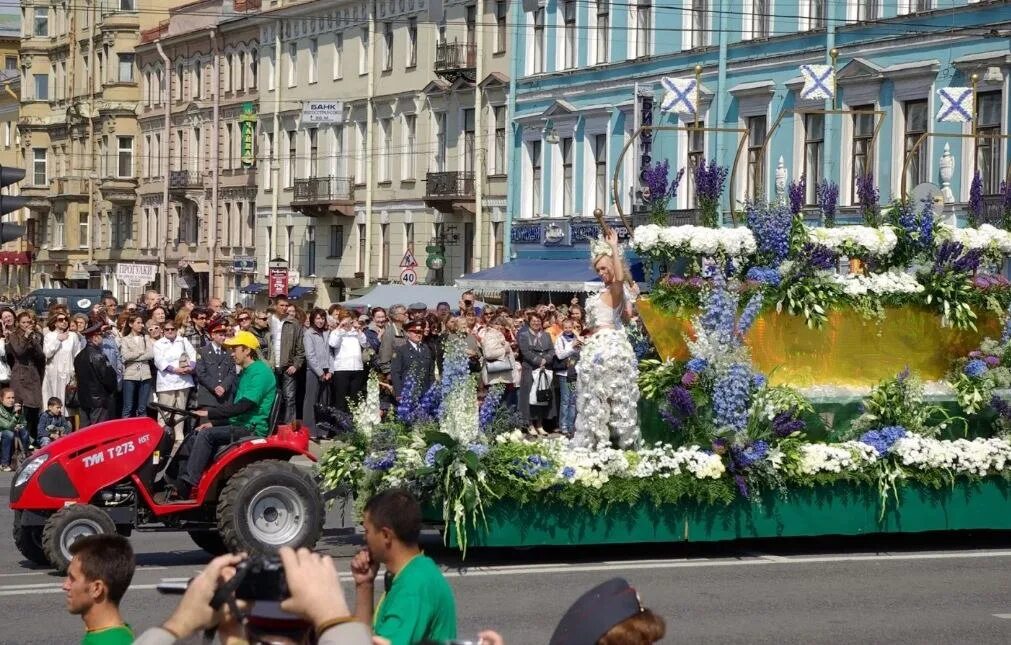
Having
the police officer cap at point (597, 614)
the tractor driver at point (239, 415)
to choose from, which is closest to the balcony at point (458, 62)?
the tractor driver at point (239, 415)

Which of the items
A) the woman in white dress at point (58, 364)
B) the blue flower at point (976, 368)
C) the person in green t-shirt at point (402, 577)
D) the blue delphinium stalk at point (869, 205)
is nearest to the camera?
the person in green t-shirt at point (402, 577)

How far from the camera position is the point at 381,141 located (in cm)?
5491

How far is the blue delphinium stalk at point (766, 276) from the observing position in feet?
44.6

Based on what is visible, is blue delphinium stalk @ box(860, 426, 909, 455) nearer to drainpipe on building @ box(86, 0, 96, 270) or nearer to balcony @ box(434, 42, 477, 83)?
balcony @ box(434, 42, 477, 83)

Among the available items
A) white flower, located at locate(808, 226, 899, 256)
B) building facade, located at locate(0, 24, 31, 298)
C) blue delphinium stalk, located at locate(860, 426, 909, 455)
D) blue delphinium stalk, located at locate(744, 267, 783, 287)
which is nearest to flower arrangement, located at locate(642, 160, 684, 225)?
blue delphinium stalk, located at locate(744, 267, 783, 287)

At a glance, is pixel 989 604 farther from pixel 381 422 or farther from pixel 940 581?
pixel 381 422

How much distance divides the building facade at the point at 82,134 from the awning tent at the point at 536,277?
32.7m

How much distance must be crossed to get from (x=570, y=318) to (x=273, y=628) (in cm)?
2017

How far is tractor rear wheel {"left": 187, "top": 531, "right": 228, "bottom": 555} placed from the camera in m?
13.7

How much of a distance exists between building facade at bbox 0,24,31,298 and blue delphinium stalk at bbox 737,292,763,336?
249 ft

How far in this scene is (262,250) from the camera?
63.4 meters

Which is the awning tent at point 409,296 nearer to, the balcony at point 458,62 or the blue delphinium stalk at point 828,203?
the balcony at point 458,62

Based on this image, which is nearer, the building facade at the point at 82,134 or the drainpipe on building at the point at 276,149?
the drainpipe on building at the point at 276,149

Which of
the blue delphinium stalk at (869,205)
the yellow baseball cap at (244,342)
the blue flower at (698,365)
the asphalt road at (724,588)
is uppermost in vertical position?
the blue delphinium stalk at (869,205)
